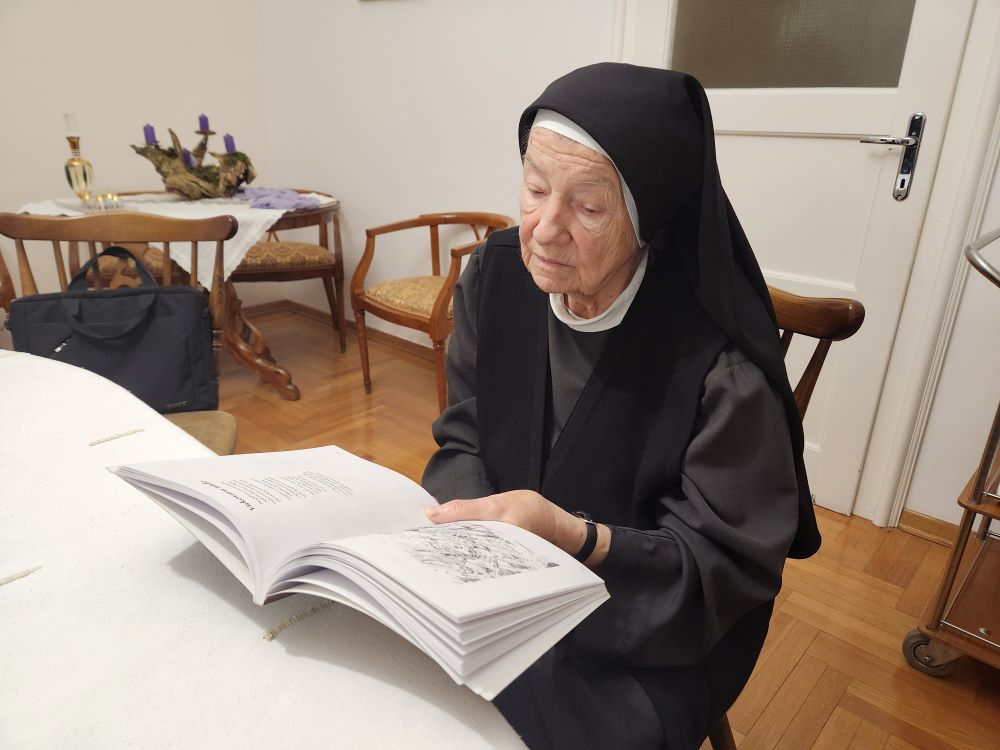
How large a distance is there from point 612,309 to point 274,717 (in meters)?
0.64

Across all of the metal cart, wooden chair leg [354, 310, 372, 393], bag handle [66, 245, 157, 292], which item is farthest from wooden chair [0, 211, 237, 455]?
the metal cart

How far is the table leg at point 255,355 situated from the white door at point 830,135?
6.32 feet

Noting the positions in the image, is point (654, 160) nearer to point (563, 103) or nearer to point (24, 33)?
point (563, 103)

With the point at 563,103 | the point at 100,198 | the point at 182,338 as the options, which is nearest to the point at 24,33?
the point at 100,198

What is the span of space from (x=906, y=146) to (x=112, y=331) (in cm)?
202

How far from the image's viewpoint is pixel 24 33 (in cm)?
304

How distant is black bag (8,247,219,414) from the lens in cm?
143

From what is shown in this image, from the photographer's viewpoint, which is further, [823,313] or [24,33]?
[24,33]

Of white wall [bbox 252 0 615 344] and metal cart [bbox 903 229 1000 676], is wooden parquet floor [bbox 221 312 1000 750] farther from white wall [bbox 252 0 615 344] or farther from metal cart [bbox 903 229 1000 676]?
white wall [bbox 252 0 615 344]

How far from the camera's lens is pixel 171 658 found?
566mm

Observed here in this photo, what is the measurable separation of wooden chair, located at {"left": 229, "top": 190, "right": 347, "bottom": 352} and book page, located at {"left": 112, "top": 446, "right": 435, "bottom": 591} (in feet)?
7.84

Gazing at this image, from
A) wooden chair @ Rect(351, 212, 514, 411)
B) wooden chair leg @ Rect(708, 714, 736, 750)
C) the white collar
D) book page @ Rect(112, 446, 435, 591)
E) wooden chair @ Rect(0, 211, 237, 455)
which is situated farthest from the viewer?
wooden chair @ Rect(351, 212, 514, 411)

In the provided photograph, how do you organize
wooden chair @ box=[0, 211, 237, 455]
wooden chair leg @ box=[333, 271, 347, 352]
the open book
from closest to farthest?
the open book
wooden chair @ box=[0, 211, 237, 455]
wooden chair leg @ box=[333, 271, 347, 352]

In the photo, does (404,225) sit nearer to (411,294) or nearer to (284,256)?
(411,294)
